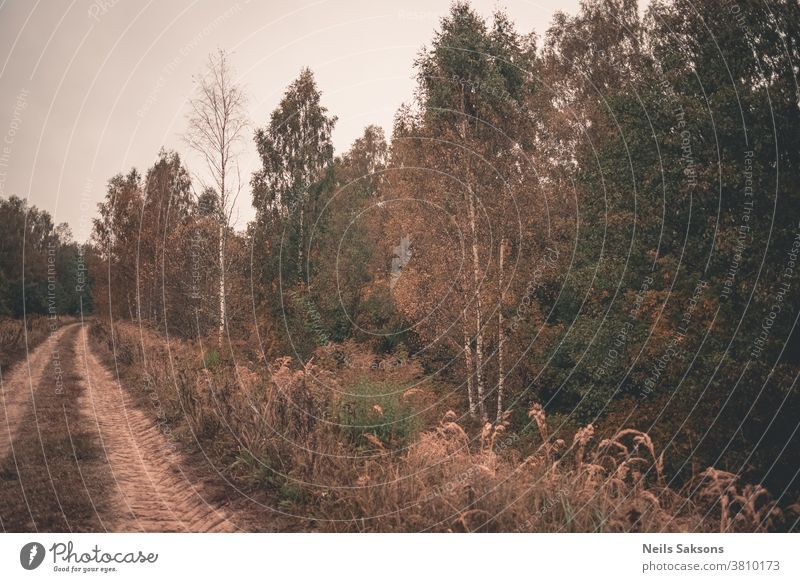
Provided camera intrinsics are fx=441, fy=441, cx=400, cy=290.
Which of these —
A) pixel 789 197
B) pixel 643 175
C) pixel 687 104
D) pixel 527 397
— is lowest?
pixel 527 397

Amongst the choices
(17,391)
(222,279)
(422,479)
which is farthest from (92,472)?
(222,279)

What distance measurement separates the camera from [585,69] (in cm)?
1750

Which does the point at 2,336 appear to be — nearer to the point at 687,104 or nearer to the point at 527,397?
the point at 527,397

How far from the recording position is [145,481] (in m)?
5.58

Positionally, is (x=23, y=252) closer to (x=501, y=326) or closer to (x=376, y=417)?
(x=376, y=417)

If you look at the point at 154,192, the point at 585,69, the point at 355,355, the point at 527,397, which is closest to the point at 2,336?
the point at 154,192

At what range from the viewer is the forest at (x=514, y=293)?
194 inches

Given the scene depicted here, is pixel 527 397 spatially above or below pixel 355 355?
below

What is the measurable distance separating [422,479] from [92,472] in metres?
4.38

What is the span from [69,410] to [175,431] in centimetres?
339

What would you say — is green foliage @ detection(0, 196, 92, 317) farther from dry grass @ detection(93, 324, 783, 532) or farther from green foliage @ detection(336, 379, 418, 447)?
green foliage @ detection(336, 379, 418, 447)

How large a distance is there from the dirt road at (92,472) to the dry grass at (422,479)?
0.64 m
